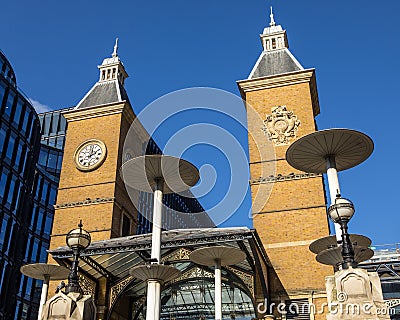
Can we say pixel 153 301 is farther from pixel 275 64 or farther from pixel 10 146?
pixel 10 146

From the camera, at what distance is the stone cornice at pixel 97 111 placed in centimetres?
2869

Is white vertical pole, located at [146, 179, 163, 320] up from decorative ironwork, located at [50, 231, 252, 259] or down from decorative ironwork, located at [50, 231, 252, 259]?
down

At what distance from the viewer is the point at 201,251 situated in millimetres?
17016

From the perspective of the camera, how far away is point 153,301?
46.3 feet

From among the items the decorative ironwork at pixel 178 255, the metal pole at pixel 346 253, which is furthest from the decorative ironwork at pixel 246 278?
the metal pole at pixel 346 253

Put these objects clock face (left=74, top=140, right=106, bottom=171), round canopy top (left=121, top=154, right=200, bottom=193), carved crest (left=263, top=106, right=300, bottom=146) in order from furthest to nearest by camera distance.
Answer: clock face (left=74, top=140, right=106, bottom=171) → carved crest (left=263, top=106, right=300, bottom=146) → round canopy top (left=121, top=154, right=200, bottom=193)

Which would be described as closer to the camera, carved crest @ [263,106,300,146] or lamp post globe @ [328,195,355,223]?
lamp post globe @ [328,195,355,223]

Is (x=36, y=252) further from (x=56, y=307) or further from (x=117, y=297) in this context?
(x=56, y=307)

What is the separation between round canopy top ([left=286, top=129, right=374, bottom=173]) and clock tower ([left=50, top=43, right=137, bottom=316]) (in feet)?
44.2

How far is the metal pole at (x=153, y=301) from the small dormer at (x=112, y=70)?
20613 mm

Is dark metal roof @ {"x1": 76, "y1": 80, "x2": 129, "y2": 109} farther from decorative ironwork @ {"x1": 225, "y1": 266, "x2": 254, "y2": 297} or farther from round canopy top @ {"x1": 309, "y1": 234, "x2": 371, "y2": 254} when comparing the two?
round canopy top @ {"x1": 309, "y1": 234, "x2": 371, "y2": 254}

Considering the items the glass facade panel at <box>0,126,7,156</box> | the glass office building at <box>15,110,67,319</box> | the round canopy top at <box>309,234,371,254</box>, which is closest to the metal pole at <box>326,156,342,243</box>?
the round canopy top at <box>309,234,371,254</box>

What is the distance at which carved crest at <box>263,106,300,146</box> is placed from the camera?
2503 cm

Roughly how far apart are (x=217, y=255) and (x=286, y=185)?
7.94 m
